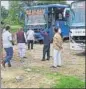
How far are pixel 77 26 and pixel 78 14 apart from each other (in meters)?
0.99

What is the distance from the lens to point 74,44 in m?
17.4

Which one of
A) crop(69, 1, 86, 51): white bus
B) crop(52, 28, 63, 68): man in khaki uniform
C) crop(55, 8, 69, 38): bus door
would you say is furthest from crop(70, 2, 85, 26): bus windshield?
crop(55, 8, 69, 38): bus door

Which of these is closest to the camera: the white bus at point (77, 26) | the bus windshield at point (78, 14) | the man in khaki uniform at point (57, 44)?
the man in khaki uniform at point (57, 44)

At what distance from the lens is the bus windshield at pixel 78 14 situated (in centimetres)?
1813

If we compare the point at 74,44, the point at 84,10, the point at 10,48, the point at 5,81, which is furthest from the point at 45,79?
the point at 84,10

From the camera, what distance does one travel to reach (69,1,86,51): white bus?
17.3 metres

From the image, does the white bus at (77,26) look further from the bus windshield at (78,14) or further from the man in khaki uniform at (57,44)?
the man in khaki uniform at (57,44)

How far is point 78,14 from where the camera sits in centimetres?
1861

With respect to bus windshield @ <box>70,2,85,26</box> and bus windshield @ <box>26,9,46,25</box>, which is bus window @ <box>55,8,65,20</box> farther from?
bus windshield @ <box>70,2,85,26</box>

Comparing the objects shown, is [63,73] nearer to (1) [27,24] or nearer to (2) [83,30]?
(2) [83,30]

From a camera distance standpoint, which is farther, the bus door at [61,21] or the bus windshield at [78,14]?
the bus door at [61,21]

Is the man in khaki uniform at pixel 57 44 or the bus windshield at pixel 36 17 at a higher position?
the bus windshield at pixel 36 17

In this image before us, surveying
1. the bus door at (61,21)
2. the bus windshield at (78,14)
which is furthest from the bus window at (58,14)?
the bus windshield at (78,14)

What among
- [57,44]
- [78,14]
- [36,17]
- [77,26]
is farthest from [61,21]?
[57,44]
